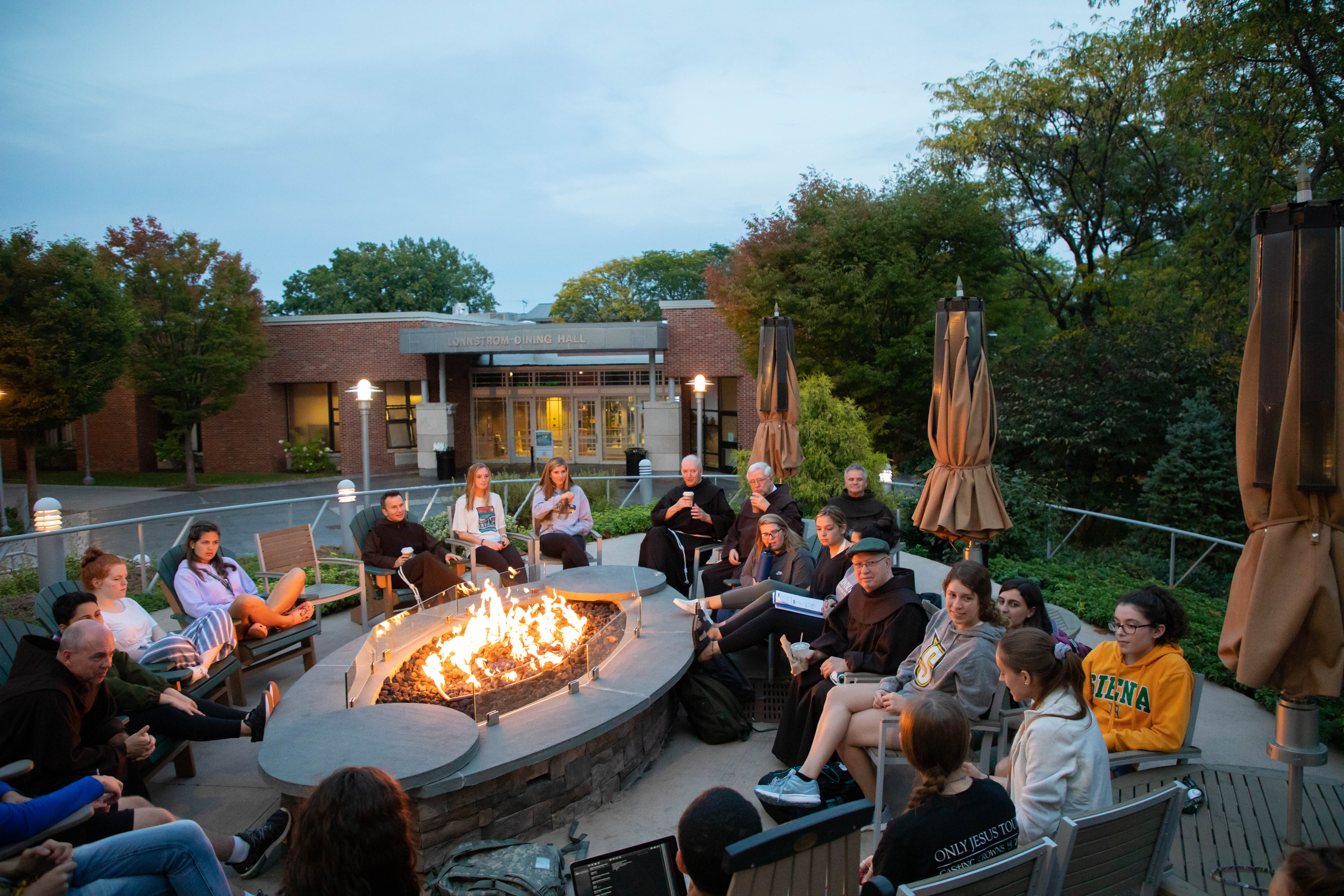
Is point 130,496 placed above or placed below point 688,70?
below

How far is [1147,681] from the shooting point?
3.10 m

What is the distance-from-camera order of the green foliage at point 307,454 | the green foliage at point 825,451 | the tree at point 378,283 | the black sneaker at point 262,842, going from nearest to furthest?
the black sneaker at point 262,842 → the green foliage at point 825,451 → the green foliage at point 307,454 → the tree at point 378,283

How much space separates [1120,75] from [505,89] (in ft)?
116

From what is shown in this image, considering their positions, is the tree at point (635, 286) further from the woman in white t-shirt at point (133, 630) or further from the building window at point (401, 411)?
the woman in white t-shirt at point (133, 630)

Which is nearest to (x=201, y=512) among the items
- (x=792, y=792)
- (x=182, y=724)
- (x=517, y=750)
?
(x=182, y=724)

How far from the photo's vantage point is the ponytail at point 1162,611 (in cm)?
309

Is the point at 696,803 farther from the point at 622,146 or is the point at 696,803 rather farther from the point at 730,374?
the point at 622,146

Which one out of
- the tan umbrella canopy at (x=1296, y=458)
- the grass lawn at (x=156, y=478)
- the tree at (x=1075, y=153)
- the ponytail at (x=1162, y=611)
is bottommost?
the grass lawn at (x=156, y=478)

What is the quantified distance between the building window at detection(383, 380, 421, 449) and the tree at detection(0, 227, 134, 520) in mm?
7973

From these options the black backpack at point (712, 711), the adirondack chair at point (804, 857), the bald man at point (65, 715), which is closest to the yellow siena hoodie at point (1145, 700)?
the adirondack chair at point (804, 857)

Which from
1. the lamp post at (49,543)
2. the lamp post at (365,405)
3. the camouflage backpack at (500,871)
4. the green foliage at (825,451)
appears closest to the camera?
the camouflage backpack at (500,871)

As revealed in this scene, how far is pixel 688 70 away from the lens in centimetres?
2539

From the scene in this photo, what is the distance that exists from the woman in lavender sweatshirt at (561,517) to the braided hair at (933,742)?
5.25 metres

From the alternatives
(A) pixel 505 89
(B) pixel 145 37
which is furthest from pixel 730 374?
(A) pixel 505 89
